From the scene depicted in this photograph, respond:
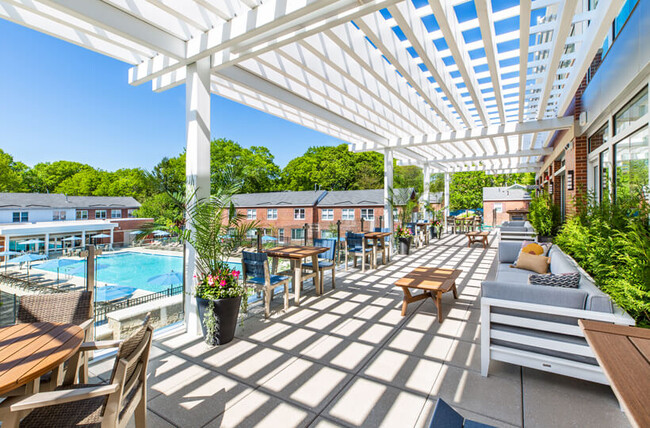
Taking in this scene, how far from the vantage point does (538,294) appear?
2.65 metres

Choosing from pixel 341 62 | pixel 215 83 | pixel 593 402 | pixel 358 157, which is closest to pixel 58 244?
pixel 215 83

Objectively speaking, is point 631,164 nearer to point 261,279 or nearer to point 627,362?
point 627,362

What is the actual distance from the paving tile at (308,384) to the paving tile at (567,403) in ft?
4.72

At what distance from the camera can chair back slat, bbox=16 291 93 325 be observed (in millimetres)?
2367

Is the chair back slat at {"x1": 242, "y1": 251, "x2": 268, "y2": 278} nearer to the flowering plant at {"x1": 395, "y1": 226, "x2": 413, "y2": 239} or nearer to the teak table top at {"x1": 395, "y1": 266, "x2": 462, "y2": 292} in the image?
the teak table top at {"x1": 395, "y1": 266, "x2": 462, "y2": 292}

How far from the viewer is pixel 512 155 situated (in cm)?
1184

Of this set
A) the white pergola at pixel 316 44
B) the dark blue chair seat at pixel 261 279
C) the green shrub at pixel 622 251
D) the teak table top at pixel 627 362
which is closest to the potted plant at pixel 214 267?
the white pergola at pixel 316 44

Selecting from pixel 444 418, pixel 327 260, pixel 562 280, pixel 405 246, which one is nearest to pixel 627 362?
pixel 444 418

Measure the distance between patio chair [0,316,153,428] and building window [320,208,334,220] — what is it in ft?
76.8

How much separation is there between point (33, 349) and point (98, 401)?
48cm

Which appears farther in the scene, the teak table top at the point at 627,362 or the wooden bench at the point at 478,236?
the wooden bench at the point at 478,236

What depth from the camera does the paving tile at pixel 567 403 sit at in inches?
84.8

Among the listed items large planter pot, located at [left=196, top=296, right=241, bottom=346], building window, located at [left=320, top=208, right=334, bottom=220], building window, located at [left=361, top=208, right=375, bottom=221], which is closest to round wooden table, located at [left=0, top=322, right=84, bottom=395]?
large planter pot, located at [left=196, top=296, right=241, bottom=346]

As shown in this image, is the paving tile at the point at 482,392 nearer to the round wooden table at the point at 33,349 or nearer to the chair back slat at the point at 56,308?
the round wooden table at the point at 33,349
